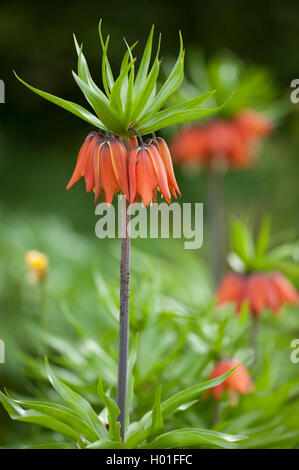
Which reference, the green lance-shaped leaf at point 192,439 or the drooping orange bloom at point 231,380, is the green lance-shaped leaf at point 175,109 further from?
the drooping orange bloom at point 231,380

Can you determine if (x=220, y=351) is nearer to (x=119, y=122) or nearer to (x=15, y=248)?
(x=119, y=122)

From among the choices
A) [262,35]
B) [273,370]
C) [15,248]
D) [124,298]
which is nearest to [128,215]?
[124,298]

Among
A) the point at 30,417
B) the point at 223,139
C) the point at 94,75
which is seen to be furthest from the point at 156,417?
the point at 94,75

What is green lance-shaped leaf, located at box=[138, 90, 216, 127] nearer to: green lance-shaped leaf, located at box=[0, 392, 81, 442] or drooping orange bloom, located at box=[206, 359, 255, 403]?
green lance-shaped leaf, located at box=[0, 392, 81, 442]

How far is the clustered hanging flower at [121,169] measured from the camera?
47cm

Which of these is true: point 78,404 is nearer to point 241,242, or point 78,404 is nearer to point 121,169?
point 121,169

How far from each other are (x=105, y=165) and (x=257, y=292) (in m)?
0.50

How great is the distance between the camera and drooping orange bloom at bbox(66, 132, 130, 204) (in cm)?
46

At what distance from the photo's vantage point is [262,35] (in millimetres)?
2807

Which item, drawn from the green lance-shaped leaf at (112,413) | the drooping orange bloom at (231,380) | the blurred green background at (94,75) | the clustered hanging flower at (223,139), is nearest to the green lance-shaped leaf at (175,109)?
the green lance-shaped leaf at (112,413)

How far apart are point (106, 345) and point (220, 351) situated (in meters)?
0.18

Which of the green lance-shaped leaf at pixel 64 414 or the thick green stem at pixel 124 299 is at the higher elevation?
the thick green stem at pixel 124 299

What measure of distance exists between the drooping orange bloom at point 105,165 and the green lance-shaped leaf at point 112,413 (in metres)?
0.19

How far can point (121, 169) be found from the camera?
47 centimetres
